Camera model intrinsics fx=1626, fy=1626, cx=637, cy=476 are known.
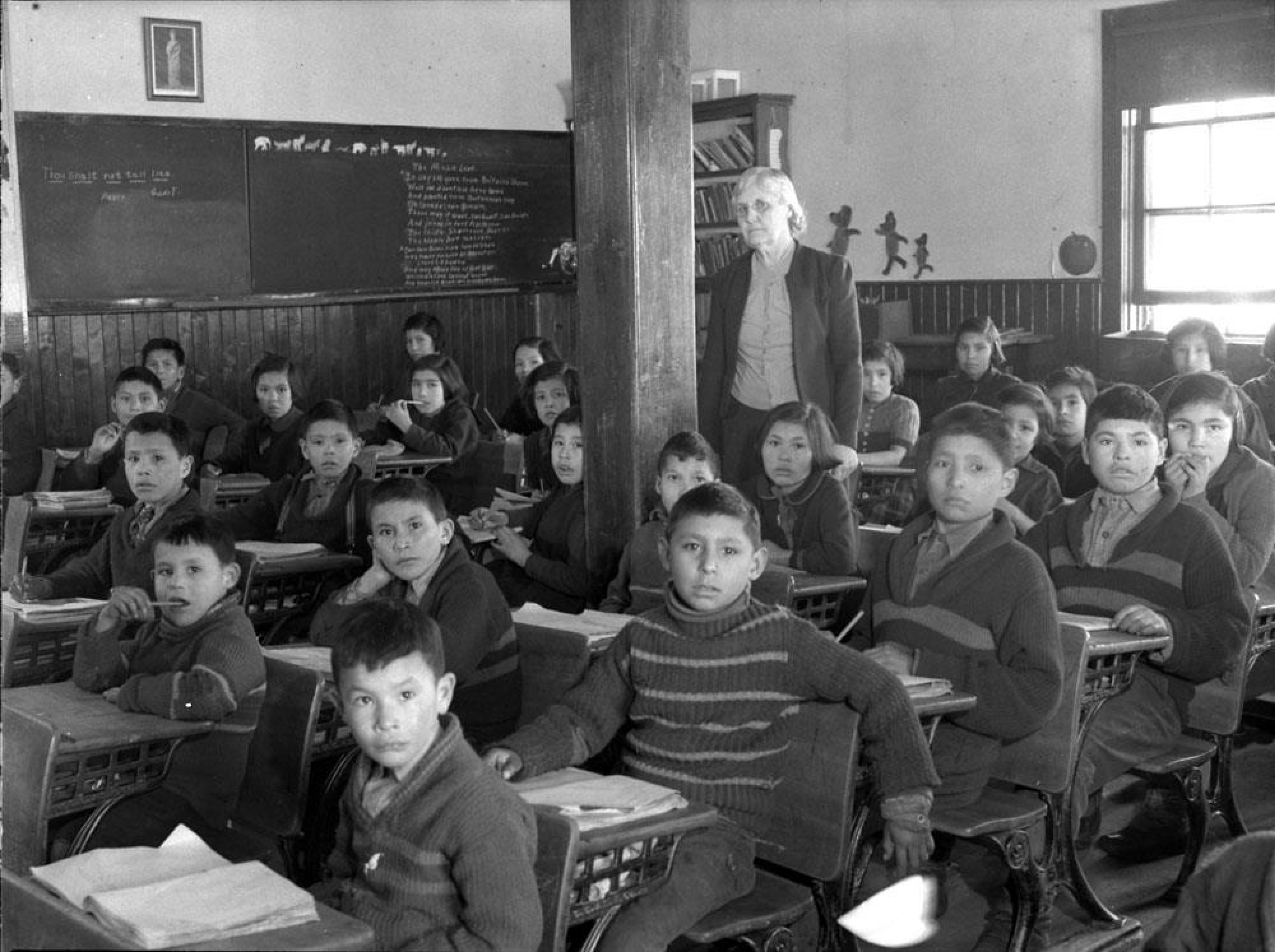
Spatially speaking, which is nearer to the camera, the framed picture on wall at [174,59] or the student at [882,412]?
the student at [882,412]

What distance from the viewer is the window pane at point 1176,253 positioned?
24.1 ft

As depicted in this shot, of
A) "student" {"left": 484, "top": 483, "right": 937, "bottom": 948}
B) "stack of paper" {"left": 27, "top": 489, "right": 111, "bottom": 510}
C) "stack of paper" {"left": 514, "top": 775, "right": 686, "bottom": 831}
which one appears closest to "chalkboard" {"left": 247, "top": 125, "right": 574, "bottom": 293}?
"stack of paper" {"left": 27, "top": 489, "right": 111, "bottom": 510}

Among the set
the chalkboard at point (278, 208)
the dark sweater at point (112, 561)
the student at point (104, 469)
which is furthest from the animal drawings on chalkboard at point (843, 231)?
the dark sweater at point (112, 561)

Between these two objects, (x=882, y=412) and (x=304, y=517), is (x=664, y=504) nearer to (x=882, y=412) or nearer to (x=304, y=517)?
(x=304, y=517)

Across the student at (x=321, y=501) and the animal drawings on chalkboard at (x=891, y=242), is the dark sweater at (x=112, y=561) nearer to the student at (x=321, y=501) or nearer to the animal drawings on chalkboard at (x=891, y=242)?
the student at (x=321, y=501)

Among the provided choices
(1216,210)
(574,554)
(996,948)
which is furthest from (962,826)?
(1216,210)

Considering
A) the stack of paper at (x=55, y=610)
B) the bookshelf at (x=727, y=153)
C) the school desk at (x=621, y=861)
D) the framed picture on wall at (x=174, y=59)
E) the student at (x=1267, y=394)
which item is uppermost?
the framed picture on wall at (x=174, y=59)

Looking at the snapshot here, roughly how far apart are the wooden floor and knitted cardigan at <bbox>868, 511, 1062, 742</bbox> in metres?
0.51

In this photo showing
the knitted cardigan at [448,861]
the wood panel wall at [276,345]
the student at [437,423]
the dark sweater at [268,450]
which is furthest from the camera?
the wood panel wall at [276,345]

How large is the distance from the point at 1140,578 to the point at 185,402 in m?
4.71

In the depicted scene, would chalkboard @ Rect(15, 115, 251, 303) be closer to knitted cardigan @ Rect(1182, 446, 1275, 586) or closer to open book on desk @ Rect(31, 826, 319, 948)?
knitted cardigan @ Rect(1182, 446, 1275, 586)

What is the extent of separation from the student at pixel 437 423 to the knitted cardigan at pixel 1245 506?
262 cm

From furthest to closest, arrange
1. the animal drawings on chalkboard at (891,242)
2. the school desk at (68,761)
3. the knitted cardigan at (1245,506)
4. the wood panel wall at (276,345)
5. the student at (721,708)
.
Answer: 1. the animal drawings on chalkboard at (891,242)
2. the wood panel wall at (276,345)
3. the knitted cardigan at (1245,506)
4. the school desk at (68,761)
5. the student at (721,708)

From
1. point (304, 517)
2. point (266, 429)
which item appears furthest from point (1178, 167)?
point (304, 517)
